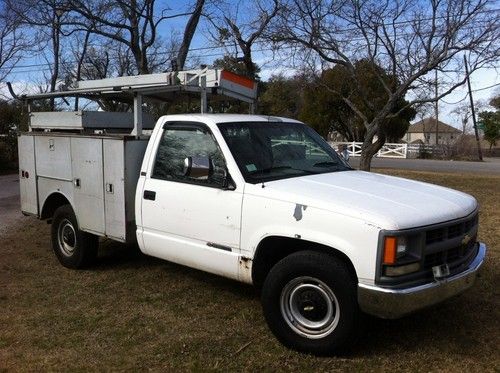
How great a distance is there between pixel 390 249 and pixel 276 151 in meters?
1.72

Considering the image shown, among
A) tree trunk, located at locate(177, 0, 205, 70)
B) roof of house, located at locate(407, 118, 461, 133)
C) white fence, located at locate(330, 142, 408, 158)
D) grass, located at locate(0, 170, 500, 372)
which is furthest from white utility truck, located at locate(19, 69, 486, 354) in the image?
roof of house, located at locate(407, 118, 461, 133)

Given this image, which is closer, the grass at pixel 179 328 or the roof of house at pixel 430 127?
the grass at pixel 179 328

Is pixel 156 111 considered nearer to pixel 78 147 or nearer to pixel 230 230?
pixel 78 147

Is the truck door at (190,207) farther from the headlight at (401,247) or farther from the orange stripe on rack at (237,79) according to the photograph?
the headlight at (401,247)

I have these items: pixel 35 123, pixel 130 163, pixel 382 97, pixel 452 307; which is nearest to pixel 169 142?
pixel 130 163

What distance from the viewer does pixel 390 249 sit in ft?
11.8

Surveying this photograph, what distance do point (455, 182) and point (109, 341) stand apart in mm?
13791

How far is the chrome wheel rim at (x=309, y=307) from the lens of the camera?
3.97 m

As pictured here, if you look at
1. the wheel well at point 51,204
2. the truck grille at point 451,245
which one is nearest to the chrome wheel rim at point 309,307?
the truck grille at point 451,245

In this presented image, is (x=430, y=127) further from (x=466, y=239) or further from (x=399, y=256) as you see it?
(x=399, y=256)

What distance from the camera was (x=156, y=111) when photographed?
8.45 meters

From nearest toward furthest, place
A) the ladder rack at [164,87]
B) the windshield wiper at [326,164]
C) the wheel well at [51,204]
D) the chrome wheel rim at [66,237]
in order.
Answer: the windshield wiper at [326,164], the ladder rack at [164,87], the chrome wheel rim at [66,237], the wheel well at [51,204]

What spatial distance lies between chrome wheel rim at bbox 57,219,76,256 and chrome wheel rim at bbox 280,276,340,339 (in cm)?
332

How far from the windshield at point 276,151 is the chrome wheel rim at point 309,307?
3.17ft
